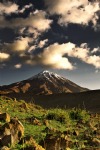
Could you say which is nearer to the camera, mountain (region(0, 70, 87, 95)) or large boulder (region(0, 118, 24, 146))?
large boulder (region(0, 118, 24, 146))

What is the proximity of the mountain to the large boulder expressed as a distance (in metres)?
90.9

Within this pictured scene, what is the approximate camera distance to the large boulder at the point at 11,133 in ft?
32.7

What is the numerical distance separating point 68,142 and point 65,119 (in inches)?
257

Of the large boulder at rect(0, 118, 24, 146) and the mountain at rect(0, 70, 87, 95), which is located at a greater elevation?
the mountain at rect(0, 70, 87, 95)

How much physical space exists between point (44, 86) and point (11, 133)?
10369 centimetres

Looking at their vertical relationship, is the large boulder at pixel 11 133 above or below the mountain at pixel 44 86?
below

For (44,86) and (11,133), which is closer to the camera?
(11,133)

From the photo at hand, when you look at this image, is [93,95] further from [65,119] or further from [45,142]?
[45,142]

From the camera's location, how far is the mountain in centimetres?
10525

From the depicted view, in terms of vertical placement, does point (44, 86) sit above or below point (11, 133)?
above

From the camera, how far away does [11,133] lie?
1027cm

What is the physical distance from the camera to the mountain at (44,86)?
4144 inches

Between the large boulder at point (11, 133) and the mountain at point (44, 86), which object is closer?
the large boulder at point (11, 133)

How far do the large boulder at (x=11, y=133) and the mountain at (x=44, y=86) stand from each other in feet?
298
